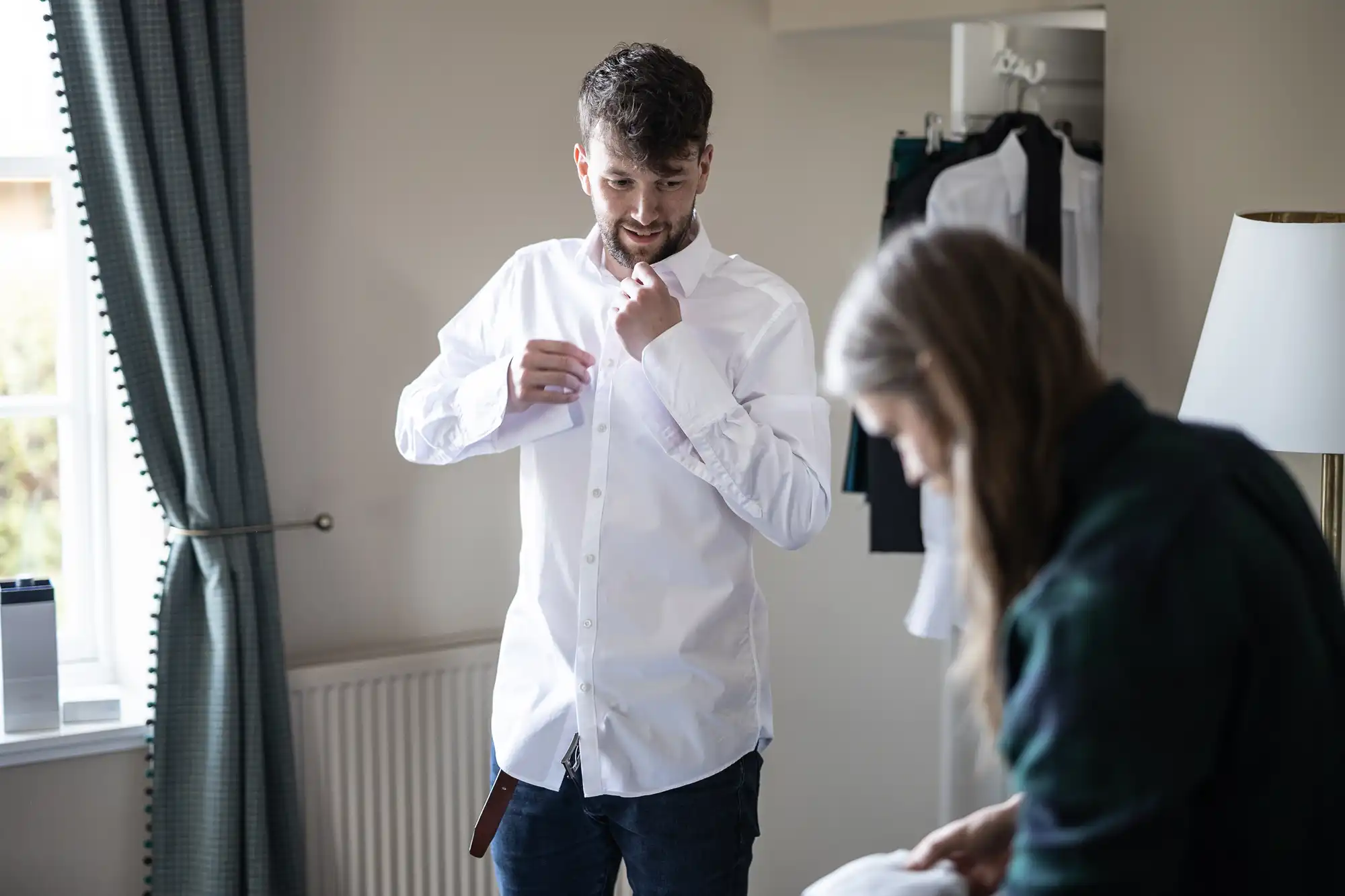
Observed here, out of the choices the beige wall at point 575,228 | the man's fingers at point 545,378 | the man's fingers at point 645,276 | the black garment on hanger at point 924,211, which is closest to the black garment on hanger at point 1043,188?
the black garment on hanger at point 924,211

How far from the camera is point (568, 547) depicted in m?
1.82

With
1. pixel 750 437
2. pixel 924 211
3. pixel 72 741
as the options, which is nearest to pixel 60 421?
pixel 72 741

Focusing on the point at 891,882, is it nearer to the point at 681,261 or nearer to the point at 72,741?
the point at 681,261

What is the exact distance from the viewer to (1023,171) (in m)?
2.64

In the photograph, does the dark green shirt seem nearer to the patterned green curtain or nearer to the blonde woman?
the blonde woman

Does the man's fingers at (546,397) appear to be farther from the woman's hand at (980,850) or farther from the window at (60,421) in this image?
the window at (60,421)

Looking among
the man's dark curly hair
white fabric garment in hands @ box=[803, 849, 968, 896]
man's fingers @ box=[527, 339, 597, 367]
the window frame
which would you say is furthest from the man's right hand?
the window frame

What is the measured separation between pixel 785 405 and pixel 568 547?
1.13 ft

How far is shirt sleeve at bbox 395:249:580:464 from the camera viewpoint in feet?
5.98

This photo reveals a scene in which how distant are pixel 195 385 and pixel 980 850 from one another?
1.68 metres

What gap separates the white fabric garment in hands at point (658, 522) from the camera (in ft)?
5.65

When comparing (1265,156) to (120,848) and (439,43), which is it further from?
(120,848)

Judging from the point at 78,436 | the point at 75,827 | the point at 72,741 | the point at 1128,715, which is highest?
the point at 78,436

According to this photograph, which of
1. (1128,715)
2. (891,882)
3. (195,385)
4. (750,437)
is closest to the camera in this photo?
(1128,715)
